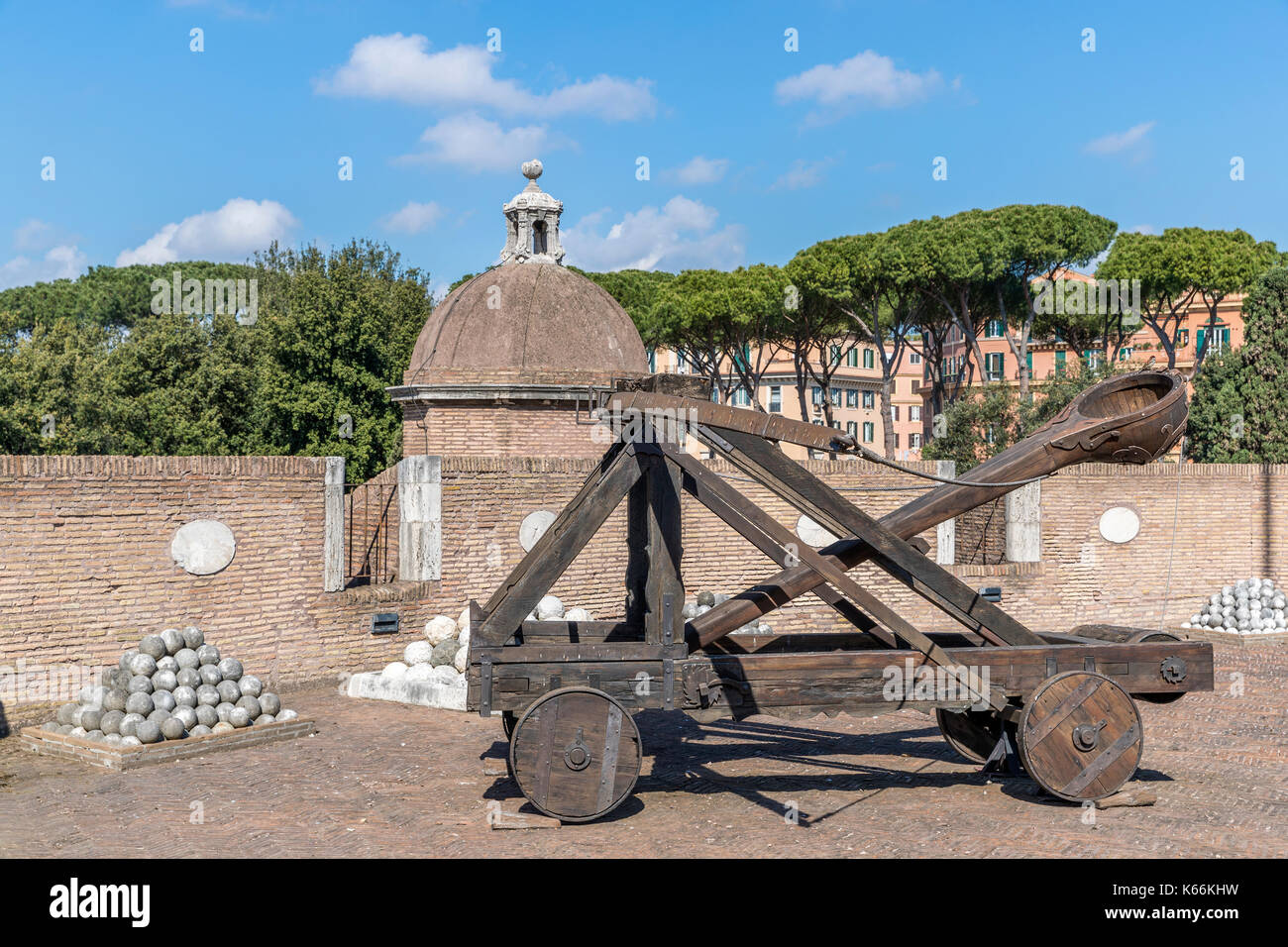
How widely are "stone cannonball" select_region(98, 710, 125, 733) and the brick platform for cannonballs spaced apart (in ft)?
0.54

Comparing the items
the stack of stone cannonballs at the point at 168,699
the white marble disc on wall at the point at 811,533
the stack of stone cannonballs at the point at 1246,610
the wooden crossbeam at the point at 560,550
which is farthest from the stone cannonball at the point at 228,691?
the stack of stone cannonballs at the point at 1246,610

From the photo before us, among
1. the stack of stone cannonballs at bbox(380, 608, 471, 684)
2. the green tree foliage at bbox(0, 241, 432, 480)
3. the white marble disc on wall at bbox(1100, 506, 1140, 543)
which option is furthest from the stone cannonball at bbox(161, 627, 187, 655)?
the green tree foliage at bbox(0, 241, 432, 480)

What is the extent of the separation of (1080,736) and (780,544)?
2.40 m

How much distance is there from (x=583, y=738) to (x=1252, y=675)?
9999 mm

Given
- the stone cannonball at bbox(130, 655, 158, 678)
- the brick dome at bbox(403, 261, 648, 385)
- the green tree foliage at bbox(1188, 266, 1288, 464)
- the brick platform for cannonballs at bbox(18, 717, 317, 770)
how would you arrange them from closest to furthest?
the brick platform for cannonballs at bbox(18, 717, 317, 770) → the stone cannonball at bbox(130, 655, 158, 678) → the brick dome at bbox(403, 261, 648, 385) → the green tree foliage at bbox(1188, 266, 1288, 464)

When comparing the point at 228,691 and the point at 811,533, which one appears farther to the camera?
the point at 811,533

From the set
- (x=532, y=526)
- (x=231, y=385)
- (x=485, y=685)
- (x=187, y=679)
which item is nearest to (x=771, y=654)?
(x=485, y=685)

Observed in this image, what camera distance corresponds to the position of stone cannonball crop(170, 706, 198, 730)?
363 inches

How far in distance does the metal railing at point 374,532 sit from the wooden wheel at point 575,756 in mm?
7311

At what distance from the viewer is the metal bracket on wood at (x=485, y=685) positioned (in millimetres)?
7051

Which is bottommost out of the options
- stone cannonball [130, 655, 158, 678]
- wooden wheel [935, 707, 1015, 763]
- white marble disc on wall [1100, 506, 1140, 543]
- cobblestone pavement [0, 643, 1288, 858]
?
cobblestone pavement [0, 643, 1288, 858]

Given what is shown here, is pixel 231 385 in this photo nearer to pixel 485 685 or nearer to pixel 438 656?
pixel 438 656

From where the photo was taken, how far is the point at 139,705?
9180 mm

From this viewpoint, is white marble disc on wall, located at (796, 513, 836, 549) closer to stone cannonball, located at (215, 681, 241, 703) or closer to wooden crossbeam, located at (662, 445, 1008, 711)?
wooden crossbeam, located at (662, 445, 1008, 711)
